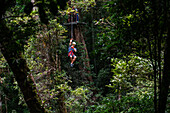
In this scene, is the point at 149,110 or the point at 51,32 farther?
the point at 51,32

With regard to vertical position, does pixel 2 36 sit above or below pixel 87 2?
below

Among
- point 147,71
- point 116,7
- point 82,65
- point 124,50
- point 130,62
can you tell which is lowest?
point 82,65

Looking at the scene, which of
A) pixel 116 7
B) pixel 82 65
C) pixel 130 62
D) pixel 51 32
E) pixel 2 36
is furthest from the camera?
pixel 82 65

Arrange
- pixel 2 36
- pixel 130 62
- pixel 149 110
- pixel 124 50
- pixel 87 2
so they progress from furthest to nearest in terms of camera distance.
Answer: pixel 87 2
pixel 130 62
pixel 149 110
pixel 124 50
pixel 2 36

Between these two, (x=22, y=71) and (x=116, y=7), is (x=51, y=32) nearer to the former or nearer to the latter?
(x=22, y=71)

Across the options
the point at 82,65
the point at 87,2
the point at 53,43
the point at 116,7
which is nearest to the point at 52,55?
the point at 53,43

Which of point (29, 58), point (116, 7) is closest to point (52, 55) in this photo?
point (29, 58)

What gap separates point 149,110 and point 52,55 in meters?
2.75

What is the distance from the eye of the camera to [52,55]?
14.4ft

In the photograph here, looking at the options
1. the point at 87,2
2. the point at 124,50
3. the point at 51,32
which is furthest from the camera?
the point at 87,2

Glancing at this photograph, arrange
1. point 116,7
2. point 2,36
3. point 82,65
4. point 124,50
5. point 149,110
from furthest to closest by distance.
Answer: point 82,65 < point 149,110 < point 124,50 < point 116,7 < point 2,36

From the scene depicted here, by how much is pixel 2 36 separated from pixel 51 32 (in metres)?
2.41

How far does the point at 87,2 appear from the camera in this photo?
20.8ft

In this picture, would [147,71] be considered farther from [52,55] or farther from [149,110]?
[52,55]
